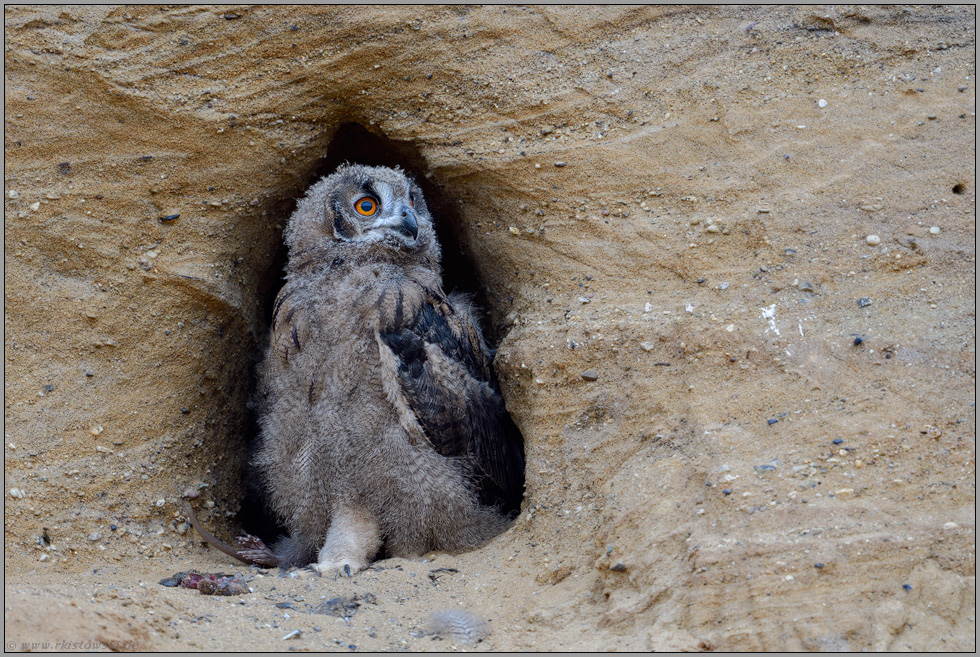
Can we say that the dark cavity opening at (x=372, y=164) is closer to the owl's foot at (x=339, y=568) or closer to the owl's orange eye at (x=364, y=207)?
the owl's orange eye at (x=364, y=207)

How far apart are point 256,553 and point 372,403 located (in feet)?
3.53

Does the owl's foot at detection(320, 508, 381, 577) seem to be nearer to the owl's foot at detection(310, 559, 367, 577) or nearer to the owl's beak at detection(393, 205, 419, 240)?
the owl's foot at detection(310, 559, 367, 577)

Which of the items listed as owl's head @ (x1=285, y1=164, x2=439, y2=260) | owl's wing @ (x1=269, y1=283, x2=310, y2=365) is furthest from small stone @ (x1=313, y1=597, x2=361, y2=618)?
owl's head @ (x1=285, y1=164, x2=439, y2=260)

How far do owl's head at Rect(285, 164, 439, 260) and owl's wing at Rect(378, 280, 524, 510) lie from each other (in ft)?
0.98

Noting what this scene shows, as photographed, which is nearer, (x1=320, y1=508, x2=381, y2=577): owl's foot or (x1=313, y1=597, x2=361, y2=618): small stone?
(x1=313, y1=597, x2=361, y2=618): small stone

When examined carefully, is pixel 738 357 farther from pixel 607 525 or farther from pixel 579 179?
pixel 579 179

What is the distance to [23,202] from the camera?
4.43 metres

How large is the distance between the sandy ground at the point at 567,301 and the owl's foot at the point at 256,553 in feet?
0.56

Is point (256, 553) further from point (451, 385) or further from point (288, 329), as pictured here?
point (451, 385)

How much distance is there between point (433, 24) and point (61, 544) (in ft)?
11.3

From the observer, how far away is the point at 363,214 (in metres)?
4.72

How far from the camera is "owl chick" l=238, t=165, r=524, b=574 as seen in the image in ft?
14.1

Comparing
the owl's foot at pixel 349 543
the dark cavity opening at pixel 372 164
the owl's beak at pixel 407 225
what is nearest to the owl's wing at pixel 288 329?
the dark cavity opening at pixel 372 164

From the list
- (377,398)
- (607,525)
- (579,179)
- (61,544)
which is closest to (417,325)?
(377,398)
